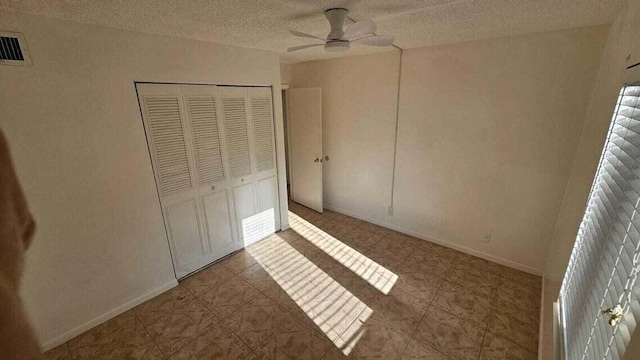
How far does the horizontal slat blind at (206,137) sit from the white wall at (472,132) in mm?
1813

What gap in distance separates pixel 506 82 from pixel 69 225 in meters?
3.87

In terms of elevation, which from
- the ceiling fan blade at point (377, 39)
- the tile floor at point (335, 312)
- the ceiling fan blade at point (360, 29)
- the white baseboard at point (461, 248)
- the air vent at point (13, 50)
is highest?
the ceiling fan blade at point (360, 29)

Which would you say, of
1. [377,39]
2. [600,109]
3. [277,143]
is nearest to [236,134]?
[277,143]

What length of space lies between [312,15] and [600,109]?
198cm

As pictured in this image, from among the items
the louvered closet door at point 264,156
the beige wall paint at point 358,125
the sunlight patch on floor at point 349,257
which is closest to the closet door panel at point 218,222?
the louvered closet door at point 264,156

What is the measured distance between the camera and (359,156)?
3.75 meters

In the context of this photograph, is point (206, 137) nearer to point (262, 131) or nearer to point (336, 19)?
point (262, 131)

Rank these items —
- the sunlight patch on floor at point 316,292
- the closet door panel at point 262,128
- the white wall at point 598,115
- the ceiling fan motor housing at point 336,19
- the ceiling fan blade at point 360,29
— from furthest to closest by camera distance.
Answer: the closet door panel at point 262,128 → the sunlight patch on floor at point 316,292 → the ceiling fan motor housing at point 336,19 → the ceiling fan blade at point 360,29 → the white wall at point 598,115

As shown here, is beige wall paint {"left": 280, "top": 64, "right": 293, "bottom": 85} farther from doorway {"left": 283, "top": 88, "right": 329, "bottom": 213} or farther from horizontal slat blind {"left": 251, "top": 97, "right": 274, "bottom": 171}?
horizontal slat blind {"left": 251, "top": 97, "right": 274, "bottom": 171}

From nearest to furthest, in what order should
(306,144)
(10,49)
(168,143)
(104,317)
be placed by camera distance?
(10,49)
(104,317)
(168,143)
(306,144)

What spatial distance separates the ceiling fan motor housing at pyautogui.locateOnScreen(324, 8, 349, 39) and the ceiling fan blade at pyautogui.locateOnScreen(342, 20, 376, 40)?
6 centimetres

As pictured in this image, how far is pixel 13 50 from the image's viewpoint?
1.59 metres

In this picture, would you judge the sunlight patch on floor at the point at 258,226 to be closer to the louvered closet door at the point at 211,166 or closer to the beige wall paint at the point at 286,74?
the louvered closet door at the point at 211,166

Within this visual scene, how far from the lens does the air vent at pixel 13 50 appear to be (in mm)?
1554
